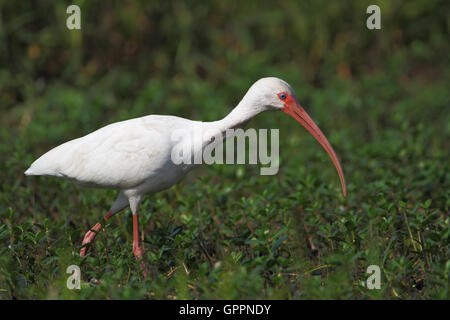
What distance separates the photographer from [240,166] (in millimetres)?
6992

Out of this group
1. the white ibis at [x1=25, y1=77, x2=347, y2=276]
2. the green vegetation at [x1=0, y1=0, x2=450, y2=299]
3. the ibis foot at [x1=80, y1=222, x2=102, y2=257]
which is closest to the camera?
the green vegetation at [x1=0, y1=0, x2=450, y2=299]

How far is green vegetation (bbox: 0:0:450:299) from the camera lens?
473cm

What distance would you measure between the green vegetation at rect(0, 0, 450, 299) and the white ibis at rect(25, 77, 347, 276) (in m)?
0.37

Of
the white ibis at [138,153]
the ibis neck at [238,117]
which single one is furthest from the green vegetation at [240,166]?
the ibis neck at [238,117]

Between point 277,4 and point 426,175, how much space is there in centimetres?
541

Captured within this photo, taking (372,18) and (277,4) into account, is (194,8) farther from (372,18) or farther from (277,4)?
(372,18)

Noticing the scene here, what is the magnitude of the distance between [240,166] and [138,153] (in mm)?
1988

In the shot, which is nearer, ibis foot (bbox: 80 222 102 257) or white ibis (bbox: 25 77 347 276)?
white ibis (bbox: 25 77 347 276)

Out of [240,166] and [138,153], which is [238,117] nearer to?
[138,153]

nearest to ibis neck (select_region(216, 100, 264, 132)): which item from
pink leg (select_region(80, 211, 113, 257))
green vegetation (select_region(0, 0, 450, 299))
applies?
green vegetation (select_region(0, 0, 450, 299))

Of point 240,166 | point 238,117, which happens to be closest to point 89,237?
point 238,117

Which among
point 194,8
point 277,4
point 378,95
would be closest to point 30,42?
point 194,8

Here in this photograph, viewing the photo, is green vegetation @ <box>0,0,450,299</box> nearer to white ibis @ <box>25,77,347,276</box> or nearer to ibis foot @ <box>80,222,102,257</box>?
ibis foot @ <box>80,222,102,257</box>

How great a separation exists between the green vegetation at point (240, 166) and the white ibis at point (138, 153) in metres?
0.37
